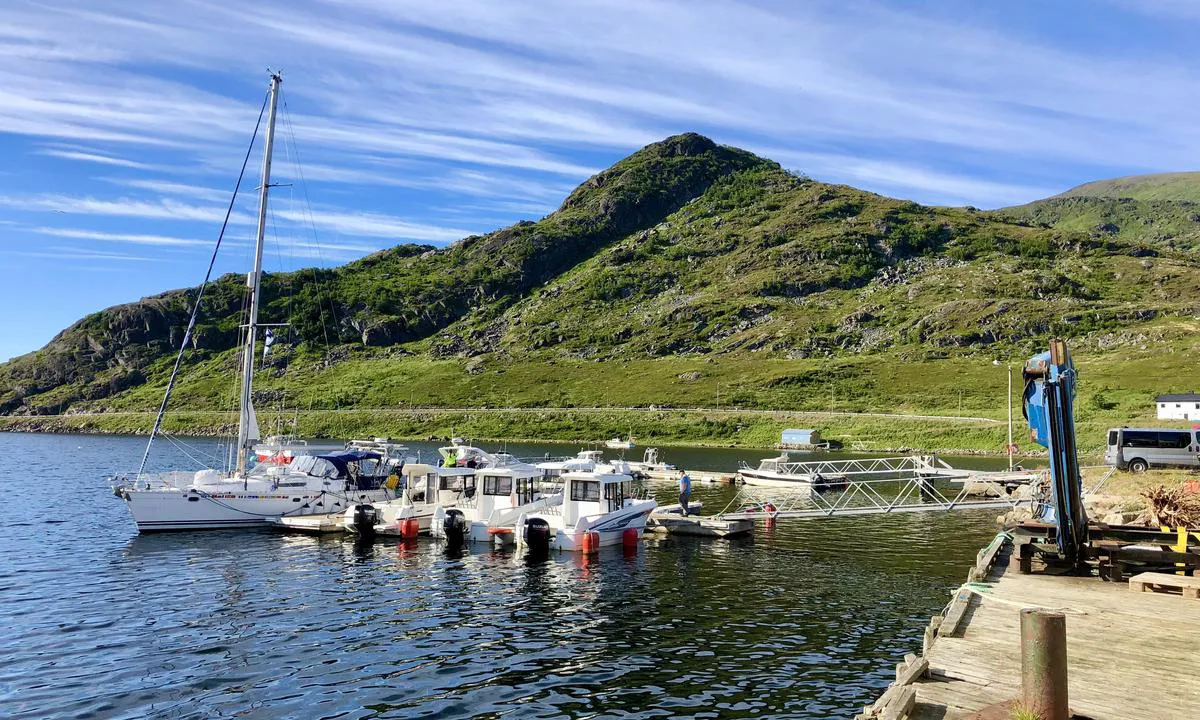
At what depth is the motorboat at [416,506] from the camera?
48.8 meters

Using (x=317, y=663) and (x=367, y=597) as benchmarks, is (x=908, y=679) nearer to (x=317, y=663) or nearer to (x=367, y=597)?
(x=317, y=663)

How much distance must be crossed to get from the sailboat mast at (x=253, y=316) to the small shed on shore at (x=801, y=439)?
97917mm

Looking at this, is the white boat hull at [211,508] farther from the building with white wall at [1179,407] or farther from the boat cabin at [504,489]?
the building with white wall at [1179,407]

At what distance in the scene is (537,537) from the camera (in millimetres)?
43125

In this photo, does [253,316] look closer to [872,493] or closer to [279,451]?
[279,451]

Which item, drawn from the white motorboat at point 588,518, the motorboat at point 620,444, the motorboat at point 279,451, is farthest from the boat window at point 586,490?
the motorboat at point 620,444

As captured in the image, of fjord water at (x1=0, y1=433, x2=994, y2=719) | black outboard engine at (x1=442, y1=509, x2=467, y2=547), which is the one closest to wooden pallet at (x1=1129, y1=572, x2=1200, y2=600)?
fjord water at (x1=0, y1=433, x2=994, y2=719)

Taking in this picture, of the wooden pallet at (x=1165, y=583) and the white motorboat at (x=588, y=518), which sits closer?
the wooden pallet at (x=1165, y=583)

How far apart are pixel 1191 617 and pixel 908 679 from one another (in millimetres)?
11244

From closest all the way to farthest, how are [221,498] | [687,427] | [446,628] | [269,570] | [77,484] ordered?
[446,628] → [269,570] → [221,498] → [77,484] → [687,427]

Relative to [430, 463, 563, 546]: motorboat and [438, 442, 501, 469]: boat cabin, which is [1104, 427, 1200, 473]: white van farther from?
[438, 442, 501, 469]: boat cabin

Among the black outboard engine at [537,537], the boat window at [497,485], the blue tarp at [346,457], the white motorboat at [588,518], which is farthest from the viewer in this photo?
the blue tarp at [346,457]

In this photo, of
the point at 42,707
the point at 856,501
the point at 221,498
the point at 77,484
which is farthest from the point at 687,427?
the point at 42,707

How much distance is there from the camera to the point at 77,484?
78625mm
